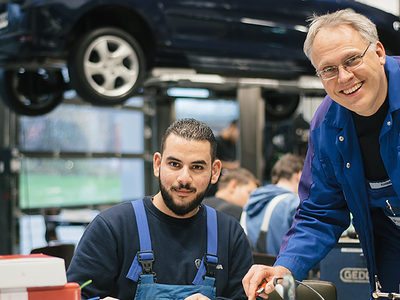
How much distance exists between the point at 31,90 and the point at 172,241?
12.7ft

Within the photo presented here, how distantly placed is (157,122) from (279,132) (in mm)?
2207

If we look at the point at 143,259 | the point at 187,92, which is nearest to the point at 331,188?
the point at 143,259

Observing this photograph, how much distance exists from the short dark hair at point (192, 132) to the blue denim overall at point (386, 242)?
0.55m

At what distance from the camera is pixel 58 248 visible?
3.36m

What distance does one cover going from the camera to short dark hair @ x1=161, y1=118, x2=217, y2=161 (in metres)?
1.98

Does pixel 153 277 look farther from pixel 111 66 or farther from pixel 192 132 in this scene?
pixel 111 66

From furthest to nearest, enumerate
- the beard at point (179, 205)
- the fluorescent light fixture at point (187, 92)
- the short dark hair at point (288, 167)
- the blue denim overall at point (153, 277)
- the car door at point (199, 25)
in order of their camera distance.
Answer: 1. the fluorescent light fixture at point (187, 92)
2. the car door at point (199, 25)
3. the short dark hair at point (288, 167)
4. the beard at point (179, 205)
5. the blue denim overall at point (153, 277)

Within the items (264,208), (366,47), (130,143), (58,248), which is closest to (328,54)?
(366,47)

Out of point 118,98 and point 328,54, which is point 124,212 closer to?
point 328,54

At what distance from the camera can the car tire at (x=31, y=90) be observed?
17.2ft

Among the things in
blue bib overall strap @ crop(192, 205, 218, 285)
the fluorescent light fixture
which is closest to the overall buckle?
blue bib overall strap @ crop(192, 205, 218, 285)

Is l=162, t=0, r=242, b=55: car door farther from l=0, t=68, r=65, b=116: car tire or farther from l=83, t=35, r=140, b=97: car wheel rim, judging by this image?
l=0, t=68, r=65, b=116: car tire

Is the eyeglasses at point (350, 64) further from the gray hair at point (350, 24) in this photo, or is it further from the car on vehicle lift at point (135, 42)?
the car on vehicle lift at point (135, 42)

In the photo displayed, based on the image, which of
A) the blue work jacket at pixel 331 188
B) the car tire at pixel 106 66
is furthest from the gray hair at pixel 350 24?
the car tire at pixel 106 66
